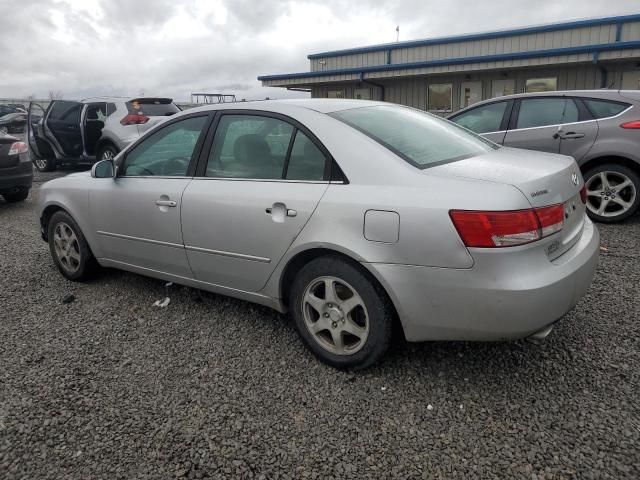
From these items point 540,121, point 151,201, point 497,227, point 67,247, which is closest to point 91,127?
point 67,247

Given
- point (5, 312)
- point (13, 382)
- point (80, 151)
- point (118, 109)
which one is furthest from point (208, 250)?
point (80, 151)

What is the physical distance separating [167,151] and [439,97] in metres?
14.5

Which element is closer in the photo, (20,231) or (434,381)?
(434,381)

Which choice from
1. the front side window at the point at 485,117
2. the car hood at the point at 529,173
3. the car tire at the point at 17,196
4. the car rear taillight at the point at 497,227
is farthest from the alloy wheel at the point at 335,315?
the car tire at the point at 17,196

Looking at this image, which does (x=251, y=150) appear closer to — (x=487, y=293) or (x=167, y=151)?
(x=167, y=151)

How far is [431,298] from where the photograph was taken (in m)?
2.38

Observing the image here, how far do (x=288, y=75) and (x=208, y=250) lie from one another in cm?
1822

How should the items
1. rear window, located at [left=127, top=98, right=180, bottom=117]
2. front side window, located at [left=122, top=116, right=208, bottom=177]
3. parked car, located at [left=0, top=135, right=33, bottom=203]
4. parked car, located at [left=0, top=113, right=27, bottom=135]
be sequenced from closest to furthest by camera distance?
front side window, located at [left=122, top=116, right=208, bottom=177]
parked car, located at [left=0, top=135, right=33, bottom=203]
rear window, located at [left=127, top=98, right=180, bottom=117]
parked car, located at [left=0, top=113, right=27, bottom=135]

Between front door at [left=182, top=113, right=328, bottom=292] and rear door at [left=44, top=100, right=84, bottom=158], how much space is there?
9349mm

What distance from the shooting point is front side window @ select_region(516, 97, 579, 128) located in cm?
600

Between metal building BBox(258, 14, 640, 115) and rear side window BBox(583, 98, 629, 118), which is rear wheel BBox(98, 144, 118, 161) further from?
metal building BBox(258, 14, 640, 115)

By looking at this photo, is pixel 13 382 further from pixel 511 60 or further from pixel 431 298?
pixel 511 60

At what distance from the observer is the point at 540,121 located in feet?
20.3

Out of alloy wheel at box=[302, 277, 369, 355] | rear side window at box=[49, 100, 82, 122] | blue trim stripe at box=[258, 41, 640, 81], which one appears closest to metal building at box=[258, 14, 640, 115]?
blue trim stripe at box=[258, 41, 640, 81]
